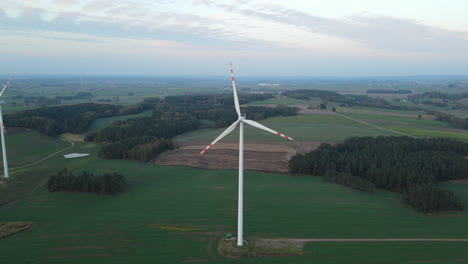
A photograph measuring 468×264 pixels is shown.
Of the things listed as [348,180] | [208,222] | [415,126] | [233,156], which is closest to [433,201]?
[348,180]

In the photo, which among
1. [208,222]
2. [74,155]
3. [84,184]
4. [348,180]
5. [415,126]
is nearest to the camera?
[208,222]

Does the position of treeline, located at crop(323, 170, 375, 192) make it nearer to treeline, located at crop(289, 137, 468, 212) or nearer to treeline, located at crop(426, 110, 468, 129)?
treeline, located at crop(289, 137, 468, 212)

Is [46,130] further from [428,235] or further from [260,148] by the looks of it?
[428,235]

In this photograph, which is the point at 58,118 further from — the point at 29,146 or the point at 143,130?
the point at 143,130

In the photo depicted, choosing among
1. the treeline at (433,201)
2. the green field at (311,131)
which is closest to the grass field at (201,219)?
the treeline at (433,201)

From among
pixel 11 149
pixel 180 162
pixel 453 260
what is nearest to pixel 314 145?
pixel 180 162

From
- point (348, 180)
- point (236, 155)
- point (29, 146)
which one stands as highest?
point (236, 155)

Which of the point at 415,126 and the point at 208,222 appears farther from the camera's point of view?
the point at 415,126

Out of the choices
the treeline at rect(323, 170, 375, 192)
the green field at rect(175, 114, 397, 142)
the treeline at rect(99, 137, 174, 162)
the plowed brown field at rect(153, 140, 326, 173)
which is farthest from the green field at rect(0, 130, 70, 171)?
the treeline at rect(323, 170, 375, 192)
